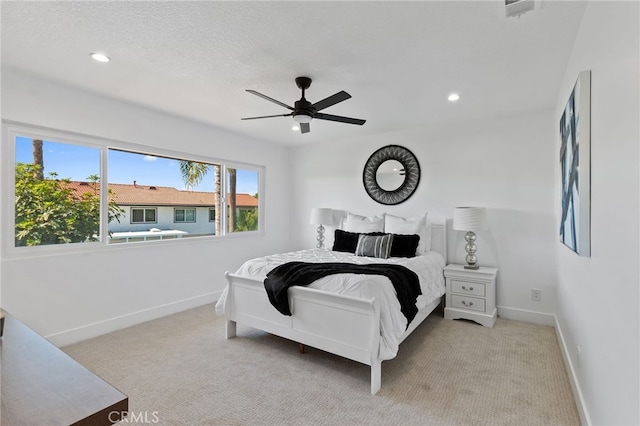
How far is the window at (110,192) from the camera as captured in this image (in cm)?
286

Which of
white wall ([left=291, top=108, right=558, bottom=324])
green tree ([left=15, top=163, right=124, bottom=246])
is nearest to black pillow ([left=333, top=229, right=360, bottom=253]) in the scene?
white wall ([left=291, top=108, right=558, bottom=324])

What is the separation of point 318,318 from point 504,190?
2.85 m

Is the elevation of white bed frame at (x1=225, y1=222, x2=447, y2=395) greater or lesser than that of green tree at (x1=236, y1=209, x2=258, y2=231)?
lesser

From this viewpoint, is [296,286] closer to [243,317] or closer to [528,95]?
[243,317]

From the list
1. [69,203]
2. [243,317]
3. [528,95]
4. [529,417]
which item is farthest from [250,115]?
[529,417]

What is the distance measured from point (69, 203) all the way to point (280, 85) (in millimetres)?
2434

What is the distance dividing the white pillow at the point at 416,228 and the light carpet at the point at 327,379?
1060 millimetres

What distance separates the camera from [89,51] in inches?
92.3

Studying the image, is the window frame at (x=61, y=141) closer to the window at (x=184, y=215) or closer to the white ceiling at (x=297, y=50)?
the window at (x=184, y=215)

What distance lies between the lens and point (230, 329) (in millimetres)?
3189

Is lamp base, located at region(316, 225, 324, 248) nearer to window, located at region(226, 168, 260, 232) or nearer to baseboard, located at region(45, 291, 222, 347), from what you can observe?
window, located at region(226, 168, 260, 232)

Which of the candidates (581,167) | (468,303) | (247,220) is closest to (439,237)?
(468,303)

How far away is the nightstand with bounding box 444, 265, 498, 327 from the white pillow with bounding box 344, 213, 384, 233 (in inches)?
41.6

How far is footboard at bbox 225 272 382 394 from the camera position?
230 centimetres
